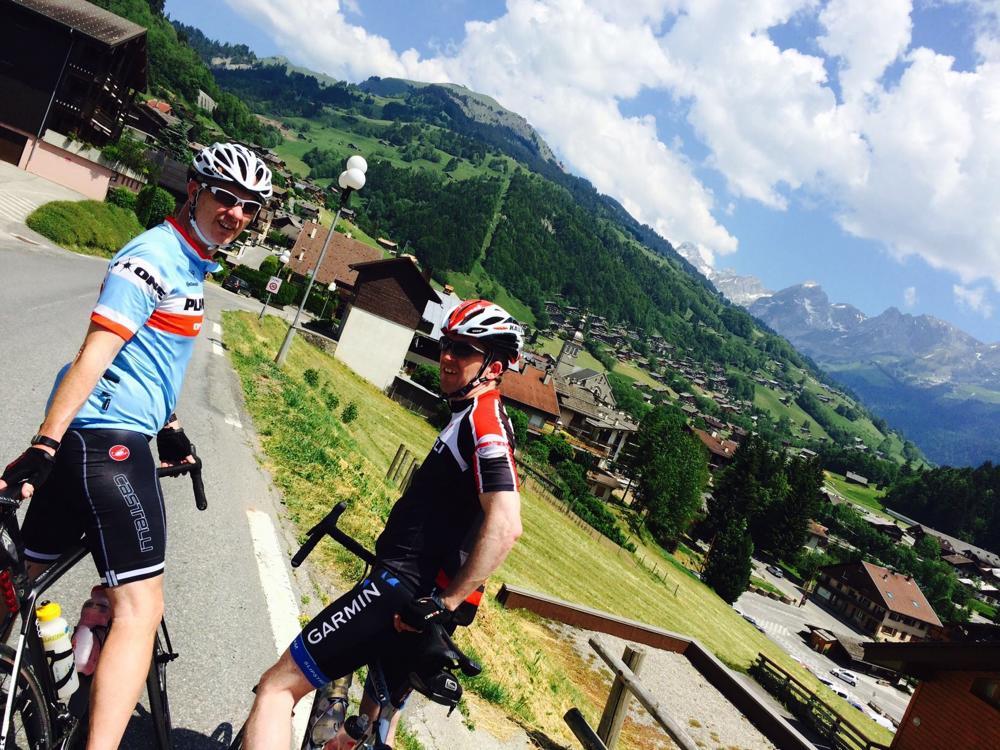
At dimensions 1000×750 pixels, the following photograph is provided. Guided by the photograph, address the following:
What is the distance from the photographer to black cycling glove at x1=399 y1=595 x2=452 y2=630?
8.38ft

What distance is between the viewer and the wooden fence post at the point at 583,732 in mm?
6363

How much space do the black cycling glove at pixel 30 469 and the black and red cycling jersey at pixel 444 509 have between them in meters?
1.40

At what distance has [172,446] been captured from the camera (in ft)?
11.0

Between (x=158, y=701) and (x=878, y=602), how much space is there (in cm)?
10878

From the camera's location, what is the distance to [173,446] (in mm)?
3361

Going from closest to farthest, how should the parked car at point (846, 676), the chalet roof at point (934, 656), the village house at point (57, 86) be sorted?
1. the chalet roof at point (934, 656)
2. the village house at point (57, 86)
3. the parked car at point (846, 676)

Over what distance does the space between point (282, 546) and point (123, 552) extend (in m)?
3.44

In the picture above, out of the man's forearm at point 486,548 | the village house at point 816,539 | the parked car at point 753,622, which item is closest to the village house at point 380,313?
the man's forearm at point 486,548

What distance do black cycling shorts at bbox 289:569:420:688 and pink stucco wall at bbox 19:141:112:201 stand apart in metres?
47.5

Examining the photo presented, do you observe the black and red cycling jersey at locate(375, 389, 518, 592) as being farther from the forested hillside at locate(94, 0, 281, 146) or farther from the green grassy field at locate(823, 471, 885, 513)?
the green grassy field at locate(823, 471, 885, 513)

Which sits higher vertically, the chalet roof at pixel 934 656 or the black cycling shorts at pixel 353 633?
the black cycling shorts at pixel 353 633

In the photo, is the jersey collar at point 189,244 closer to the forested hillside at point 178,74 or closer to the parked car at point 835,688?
the parked car at point 835,688

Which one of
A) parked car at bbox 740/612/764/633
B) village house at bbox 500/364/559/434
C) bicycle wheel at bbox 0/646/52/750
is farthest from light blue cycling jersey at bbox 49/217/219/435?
village house at bbox 500/364/559/434

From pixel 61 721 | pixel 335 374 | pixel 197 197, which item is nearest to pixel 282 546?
pixel 61 721
